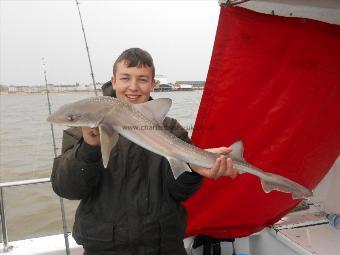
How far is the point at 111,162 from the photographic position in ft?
8.21

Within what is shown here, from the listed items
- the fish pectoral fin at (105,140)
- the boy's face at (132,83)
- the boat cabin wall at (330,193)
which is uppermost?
the boy's face at (132,83)

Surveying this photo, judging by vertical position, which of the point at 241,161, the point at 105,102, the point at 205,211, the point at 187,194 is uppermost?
the point at 105,102

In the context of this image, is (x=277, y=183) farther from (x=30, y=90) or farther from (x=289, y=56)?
(x=30, y=90)

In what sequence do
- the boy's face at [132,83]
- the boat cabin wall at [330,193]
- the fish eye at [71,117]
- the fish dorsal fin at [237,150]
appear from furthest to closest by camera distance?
the boat cabin wall at [330,193], the boy's face at [132,83], the fish dorsal fin at [237,150], the fish eye at [71,117]

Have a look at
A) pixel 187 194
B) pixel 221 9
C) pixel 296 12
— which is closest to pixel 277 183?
pixel 187 194

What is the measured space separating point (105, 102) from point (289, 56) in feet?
6.55

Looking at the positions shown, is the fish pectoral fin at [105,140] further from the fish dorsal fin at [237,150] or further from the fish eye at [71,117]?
the fish dorsal fin at [237,150]

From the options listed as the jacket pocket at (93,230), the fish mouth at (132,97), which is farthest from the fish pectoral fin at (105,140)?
the jacket pocket at (93,230)

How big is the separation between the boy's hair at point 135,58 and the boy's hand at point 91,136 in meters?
0.58

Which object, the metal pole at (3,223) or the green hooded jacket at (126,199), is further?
the metal pole at (3,223)

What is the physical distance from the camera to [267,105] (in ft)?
11.2

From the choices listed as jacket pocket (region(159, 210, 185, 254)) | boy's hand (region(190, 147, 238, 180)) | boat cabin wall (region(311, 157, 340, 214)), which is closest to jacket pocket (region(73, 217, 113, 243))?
jacket pocket (region(159, 210, 185, 254))

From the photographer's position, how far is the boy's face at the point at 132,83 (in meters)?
2.44

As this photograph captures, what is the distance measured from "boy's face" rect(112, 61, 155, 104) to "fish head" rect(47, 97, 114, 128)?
0.44 meters
